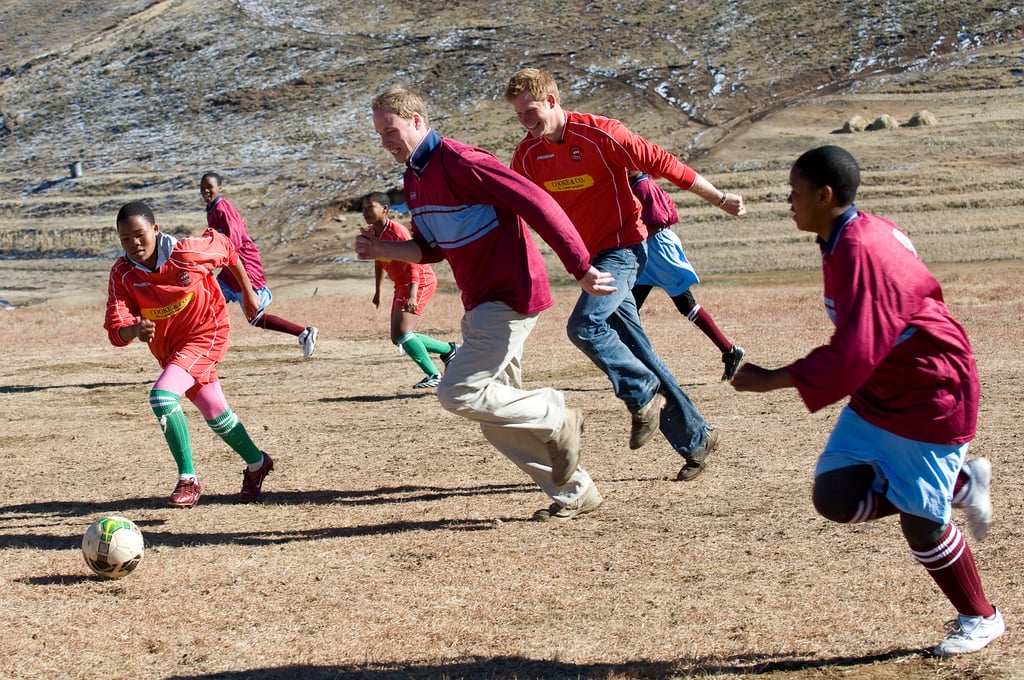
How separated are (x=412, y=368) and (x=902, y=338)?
8601mm

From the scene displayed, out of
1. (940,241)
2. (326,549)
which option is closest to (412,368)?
(326,549)

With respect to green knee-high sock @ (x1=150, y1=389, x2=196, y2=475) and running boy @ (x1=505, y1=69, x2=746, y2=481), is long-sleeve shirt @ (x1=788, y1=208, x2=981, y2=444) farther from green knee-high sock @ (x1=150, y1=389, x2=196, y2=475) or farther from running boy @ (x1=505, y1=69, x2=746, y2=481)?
green knee-high sock @ (x1=150, y1=389, x2=196, y2=475)

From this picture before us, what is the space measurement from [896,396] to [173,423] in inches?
169

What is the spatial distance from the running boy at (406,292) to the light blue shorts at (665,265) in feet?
6.85

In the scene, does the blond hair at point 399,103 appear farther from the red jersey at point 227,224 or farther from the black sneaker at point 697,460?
the red jersey at point 227,224

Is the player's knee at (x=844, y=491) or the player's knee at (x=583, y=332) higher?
the player's knee at (x=844, y=491)

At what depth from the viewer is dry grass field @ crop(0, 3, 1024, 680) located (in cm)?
416

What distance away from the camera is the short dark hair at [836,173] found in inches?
142

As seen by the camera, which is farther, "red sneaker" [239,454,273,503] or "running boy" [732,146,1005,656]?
"red sneaker" [239,454,273,503]

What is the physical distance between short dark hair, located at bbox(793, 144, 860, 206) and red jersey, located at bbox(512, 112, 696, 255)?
2469mm

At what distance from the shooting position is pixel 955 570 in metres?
3.71

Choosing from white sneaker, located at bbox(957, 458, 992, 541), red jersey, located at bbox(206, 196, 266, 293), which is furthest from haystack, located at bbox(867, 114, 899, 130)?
white sneaker, located at bbox(957, 458, 992, 541)

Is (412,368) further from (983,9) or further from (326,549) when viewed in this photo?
(983,9)

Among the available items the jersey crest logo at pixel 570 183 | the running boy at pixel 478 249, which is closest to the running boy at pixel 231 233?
the jersey crest logo at pixel 570 183
